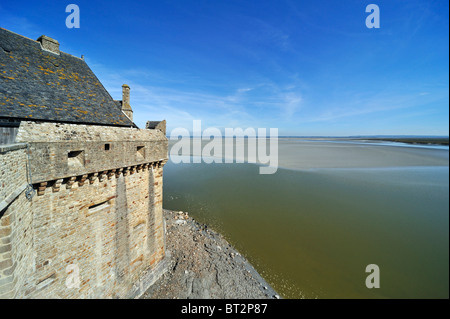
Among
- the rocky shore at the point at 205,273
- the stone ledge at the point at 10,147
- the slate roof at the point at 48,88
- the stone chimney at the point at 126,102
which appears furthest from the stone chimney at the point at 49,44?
the rocky shore at the point at 205,273

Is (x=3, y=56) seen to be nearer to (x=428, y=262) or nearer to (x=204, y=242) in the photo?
(x=204, y=242)

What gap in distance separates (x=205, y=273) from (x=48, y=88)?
12.0m

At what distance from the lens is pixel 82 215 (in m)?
6.13

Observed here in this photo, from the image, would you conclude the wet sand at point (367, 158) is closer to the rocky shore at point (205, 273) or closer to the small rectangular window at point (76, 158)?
the rocky shore at point (205, 273)

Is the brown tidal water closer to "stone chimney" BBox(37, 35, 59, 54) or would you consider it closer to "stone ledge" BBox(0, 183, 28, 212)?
"stone ledge" BBox(0, 183, 28, 212)

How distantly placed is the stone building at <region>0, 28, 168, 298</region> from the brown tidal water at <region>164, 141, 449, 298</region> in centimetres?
757

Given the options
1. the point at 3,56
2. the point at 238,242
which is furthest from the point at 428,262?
the point at 3,56

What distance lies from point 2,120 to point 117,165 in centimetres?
363

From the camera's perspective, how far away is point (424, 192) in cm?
1822

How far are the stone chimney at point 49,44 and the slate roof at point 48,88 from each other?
27cm

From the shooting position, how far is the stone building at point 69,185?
4547mm

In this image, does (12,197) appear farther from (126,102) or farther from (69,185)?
(126,102)

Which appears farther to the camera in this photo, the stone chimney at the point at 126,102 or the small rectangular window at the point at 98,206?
the stone chimney at the point at 126,102

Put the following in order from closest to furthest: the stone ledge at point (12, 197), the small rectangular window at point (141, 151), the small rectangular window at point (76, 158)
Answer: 1. the stone ledge at point (12, 197)
2. the small rectangular window at point (76, 158)
3. the small rectangular window at point (141, 151)
